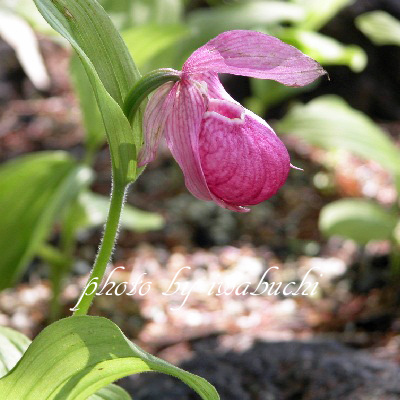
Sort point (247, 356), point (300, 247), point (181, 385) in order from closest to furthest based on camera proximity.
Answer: point (181, 385) → point (247, 356) → point (300, 247)

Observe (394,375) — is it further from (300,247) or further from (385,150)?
(300,247)

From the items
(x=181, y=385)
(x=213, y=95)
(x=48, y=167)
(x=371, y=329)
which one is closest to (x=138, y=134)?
(x=213, y=95)

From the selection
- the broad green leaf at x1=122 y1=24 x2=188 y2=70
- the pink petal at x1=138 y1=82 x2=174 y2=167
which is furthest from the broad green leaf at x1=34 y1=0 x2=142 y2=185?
the broad green leaf at x1=122 y1=24 x2=188 y2=70

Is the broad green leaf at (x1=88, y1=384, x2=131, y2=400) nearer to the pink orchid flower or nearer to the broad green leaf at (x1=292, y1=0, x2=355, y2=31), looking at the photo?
the pink orchid flower

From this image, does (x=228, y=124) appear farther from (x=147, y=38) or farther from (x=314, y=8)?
(x=314, y=8)

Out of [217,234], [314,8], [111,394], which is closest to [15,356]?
[111,394]

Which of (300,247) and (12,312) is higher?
(12,312)
